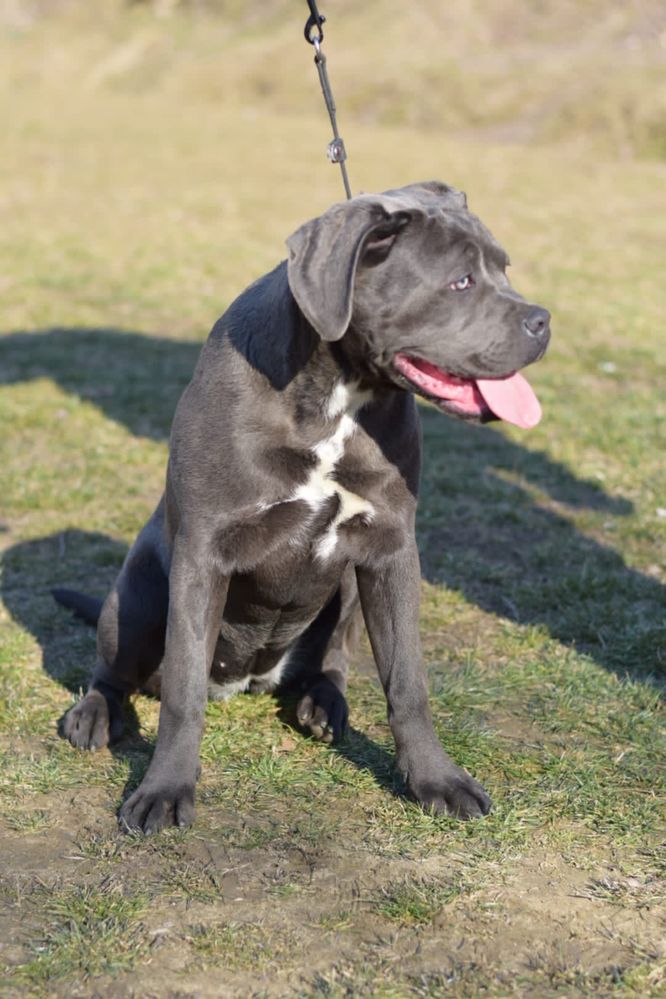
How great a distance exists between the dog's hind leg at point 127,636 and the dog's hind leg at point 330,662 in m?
0.48

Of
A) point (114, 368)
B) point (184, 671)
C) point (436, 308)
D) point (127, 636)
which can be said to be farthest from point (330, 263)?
point (114, 368)

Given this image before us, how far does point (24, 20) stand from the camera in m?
29.1

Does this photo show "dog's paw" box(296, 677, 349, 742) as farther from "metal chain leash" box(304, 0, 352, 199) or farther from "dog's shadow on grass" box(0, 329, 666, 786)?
"metal chain leash" box(304, 0, 352, 199)

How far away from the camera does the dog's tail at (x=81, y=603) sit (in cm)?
449

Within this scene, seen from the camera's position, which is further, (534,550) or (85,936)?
(534,550)

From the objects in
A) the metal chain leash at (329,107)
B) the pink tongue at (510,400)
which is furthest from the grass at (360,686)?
the metal chain leash at (329,107)

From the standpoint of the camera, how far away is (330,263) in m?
3.02

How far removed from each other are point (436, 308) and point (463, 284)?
10 cm

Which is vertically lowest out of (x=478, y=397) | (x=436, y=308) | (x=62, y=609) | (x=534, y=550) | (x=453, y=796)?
(x=62, y=609)

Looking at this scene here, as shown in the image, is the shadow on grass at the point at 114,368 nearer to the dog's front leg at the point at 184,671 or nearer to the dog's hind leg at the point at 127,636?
the dog's hind leg at the point at 127,636

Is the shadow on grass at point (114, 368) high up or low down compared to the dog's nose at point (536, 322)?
down

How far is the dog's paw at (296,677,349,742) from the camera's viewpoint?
3.75m

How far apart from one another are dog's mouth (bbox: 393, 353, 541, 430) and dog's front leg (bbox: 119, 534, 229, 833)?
0.74 m

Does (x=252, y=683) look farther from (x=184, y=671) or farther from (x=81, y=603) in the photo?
(x=81, y=603)
